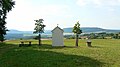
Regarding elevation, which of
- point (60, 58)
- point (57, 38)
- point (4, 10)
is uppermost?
point (4, 10)

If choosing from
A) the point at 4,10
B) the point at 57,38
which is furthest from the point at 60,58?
the point at 4,10

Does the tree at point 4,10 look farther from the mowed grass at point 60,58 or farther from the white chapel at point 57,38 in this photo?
the mowed grass at point 60,58

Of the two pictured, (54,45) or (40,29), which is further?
(40,29)

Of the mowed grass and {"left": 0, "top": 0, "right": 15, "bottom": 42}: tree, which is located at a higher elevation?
{"left": 0, "top": 0, "right": 15, "bottom": 42}: tree

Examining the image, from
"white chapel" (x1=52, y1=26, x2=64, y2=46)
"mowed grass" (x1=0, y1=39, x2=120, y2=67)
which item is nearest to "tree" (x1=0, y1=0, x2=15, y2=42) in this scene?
"white chapel" (x1=52, y1=26, x2=64, y2=46)

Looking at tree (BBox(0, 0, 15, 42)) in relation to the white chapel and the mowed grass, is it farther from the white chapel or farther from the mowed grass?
the mowed grass

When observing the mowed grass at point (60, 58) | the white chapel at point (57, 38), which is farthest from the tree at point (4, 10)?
the mowed grass at point (60, 58)

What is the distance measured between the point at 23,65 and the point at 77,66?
4301 millimetres

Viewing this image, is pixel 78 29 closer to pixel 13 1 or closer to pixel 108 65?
pixel 13 1

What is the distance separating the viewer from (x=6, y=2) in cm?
5384

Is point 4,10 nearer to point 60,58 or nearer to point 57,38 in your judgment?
point 57,38

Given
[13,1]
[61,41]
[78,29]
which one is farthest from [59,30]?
[13,1]

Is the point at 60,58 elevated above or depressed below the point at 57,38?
below

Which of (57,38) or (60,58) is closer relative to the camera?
(60,58)
